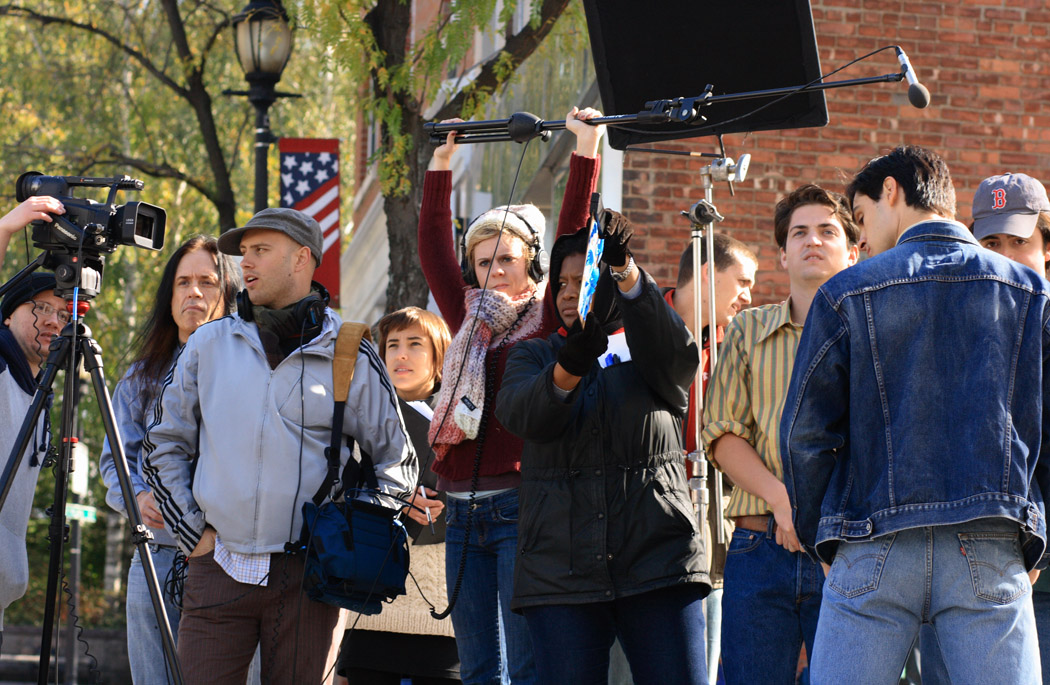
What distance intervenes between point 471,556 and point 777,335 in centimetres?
133

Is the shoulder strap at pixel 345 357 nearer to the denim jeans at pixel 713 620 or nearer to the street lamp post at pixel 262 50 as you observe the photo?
the denim jeans at pixel 713 620

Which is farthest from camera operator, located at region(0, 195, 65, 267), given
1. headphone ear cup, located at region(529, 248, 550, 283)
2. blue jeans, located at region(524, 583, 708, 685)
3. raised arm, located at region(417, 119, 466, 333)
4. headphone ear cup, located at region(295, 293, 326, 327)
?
blue jeans, located at region(524, 583, 708, 685)

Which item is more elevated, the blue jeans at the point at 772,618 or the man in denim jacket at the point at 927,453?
the man in denim jacket at the point at 927,453

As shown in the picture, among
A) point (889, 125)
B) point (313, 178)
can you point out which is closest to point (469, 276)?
point (889, 125)

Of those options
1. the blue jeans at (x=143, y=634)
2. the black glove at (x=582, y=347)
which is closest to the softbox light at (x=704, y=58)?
the black glove at (x=582, y=347)

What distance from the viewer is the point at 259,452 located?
14.8ft

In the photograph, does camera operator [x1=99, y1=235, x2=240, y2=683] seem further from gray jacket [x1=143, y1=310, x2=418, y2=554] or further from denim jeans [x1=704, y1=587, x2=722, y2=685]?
denim jeans [x1=704, y1=587, x2=722, y2=685]

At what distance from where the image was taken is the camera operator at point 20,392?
516 centimetres

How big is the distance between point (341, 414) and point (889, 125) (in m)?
5.51

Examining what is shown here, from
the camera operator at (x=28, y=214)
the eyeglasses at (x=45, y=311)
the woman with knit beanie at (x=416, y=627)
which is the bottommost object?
the woman with knit beanie at (x=416, y=627)

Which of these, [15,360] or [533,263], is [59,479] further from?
[533,263]

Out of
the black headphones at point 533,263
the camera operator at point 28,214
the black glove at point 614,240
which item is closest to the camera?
the black glove at point 614,240

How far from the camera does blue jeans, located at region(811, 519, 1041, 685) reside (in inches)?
129

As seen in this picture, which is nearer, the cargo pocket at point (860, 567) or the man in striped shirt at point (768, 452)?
the cargo pocket at point (860, 567)
